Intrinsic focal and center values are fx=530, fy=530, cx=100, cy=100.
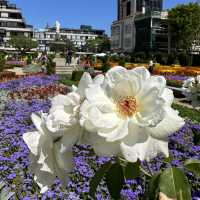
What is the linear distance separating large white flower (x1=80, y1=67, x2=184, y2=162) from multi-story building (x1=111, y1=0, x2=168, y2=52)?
97.3 metres

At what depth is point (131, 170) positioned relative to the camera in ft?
4.31

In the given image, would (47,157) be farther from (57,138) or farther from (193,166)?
(193,166)

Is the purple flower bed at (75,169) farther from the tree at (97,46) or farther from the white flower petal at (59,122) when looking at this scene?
the tree at (97,46)

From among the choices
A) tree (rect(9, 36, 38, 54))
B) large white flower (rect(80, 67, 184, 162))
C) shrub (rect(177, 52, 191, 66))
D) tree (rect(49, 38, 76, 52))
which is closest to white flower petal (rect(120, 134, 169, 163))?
large white flower (rect(80, 67, 184, 162))

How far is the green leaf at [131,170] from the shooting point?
1292 millimetres

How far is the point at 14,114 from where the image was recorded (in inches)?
449

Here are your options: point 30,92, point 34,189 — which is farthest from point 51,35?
point 34,189

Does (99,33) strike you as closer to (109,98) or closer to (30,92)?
(30,92)

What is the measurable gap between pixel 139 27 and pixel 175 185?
111201 millimetres

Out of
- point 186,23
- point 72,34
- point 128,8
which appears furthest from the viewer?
point 72,34

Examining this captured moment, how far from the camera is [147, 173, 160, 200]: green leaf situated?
1285mm

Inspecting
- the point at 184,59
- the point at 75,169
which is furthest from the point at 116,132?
the point at 184,59

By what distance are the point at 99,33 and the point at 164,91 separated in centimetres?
17853

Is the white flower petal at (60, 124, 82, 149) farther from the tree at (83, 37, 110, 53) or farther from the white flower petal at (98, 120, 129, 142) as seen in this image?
the tree at (83, 37, 110, 53)
